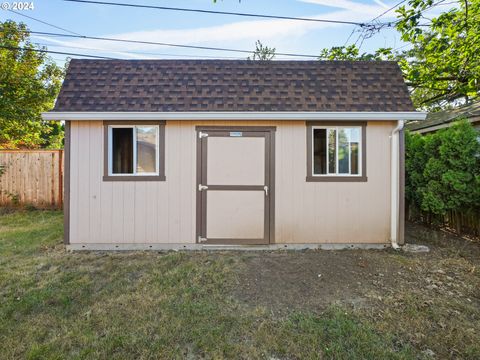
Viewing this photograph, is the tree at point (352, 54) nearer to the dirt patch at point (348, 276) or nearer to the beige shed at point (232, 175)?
the beige shed at point (232, 175)

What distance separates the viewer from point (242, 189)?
4969 mm

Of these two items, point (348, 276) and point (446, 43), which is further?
point (446, 43)

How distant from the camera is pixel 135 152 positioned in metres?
4.89

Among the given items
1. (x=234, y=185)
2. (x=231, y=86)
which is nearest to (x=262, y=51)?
(x=231, y=86)

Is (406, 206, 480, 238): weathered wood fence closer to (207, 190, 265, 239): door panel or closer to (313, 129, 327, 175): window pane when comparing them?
(313, 129, 327, 175): window pane

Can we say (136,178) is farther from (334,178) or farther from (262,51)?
(262,51)

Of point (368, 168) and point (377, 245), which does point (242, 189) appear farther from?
point (377, 245)

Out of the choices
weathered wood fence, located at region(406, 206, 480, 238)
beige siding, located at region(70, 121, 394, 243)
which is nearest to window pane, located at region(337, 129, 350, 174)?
beige siding, located at region(70, 121, 394, 243)

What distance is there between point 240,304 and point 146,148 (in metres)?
3.19

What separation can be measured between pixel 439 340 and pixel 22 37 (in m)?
12.8

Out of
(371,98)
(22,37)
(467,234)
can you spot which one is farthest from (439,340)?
(22,37)

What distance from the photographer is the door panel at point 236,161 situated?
16.2 feet

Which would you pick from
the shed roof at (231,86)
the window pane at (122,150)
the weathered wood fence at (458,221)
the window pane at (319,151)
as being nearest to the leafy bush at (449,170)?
the weathered wood fence at (458,221)

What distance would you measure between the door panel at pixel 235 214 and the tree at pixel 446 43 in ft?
20.9
